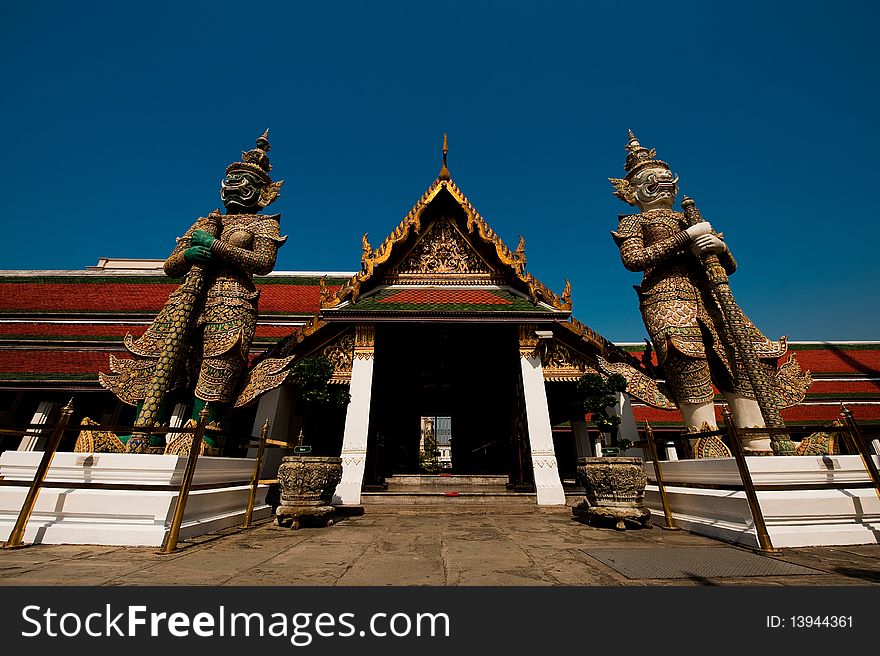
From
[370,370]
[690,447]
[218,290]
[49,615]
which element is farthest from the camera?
[370,370]

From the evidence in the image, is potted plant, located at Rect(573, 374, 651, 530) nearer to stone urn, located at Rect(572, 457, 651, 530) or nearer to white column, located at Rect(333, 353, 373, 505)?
stone urn, located at Rect(572, 457, 651, 530)

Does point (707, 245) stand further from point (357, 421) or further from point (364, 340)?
point (357, 421)

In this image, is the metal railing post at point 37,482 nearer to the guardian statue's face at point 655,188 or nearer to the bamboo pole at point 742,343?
the bamboo pole at point 742,343

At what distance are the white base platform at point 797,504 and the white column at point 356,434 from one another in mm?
5025

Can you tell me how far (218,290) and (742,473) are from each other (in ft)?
24.2

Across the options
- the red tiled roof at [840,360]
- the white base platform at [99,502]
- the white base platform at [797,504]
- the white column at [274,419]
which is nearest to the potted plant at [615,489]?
the white base platform at [797,504]

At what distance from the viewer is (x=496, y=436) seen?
38.8 ft

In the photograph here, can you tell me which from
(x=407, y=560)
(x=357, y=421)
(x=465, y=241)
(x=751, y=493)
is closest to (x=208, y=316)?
(x=357, y=421)

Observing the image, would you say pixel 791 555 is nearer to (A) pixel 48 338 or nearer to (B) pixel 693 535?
(B) pixel 693 535

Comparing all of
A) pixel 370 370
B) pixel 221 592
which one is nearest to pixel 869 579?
pixel 221 592

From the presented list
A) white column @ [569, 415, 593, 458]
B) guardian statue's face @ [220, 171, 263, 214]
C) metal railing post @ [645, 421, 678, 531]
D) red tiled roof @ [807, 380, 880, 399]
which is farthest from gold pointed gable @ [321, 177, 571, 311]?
red tiled roof @ [807, 380, 880, 399]

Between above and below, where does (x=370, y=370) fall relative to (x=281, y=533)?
above

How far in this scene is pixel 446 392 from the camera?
39.5 ft

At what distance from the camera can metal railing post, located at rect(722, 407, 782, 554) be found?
10.5 ft
